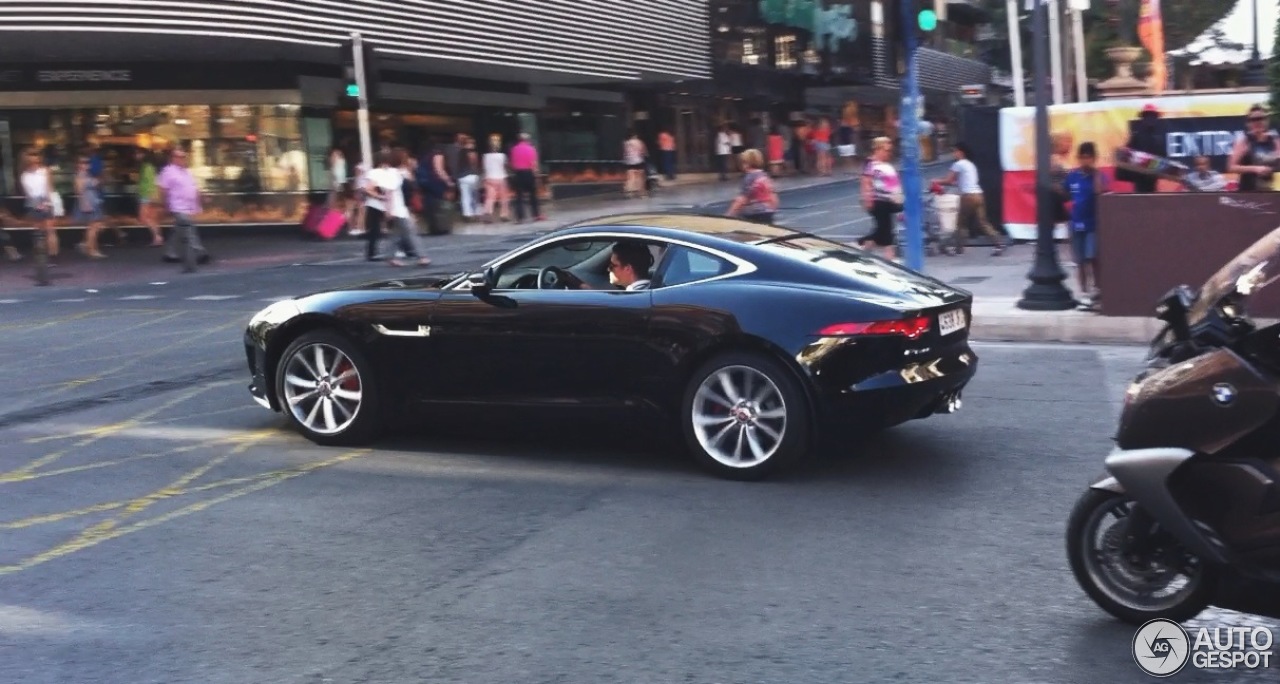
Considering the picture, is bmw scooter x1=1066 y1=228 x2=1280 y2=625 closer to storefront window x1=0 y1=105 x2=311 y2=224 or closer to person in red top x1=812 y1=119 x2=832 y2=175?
storefront window x1=0 y1=105 x2=311 y2=224

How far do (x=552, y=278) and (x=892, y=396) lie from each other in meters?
2.11

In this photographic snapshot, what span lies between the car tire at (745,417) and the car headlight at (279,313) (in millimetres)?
2644

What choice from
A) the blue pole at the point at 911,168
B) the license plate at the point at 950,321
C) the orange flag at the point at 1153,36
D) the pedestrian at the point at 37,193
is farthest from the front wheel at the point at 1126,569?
the orange flag at the point at 1153,36

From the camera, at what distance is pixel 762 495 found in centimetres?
723

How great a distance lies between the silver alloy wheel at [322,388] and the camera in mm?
8562

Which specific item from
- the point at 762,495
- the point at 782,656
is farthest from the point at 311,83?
the point at 782,656

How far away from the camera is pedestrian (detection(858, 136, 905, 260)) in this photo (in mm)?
16672

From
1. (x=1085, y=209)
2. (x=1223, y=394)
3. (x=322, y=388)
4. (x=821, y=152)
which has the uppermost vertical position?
(x=821, y=152)

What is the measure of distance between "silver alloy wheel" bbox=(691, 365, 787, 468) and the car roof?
0.84 metres

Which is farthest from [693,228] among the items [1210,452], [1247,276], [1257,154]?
[1257,154]

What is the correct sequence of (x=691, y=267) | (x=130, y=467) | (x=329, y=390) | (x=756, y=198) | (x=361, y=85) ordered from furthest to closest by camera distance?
(x=361, y=85), (x=756, y=198), (x=329, y=390), (x=130, y=467), (x=691, y=267)

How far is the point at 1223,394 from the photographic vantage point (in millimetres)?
4523

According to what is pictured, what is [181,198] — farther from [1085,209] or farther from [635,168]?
[635,168]

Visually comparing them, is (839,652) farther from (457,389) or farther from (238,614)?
(457,389)
